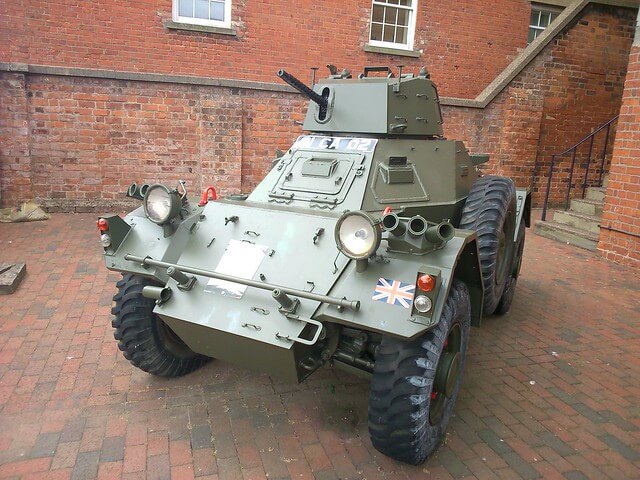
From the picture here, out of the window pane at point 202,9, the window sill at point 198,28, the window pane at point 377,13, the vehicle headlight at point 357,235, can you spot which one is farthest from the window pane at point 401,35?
the vehicle headlight at point 357,235

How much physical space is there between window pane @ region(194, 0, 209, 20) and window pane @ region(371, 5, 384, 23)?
3323 mm

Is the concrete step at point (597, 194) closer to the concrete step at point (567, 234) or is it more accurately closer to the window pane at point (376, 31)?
the concrete step at point (567, 234)

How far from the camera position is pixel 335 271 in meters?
2.93

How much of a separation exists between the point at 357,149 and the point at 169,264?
1.71 metres

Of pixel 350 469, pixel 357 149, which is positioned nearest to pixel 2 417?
pixel 350 469

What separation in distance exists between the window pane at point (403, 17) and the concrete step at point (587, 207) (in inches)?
196

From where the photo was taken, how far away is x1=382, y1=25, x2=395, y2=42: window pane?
35.1ft

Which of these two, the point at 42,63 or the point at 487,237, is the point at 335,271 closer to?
the point at 487,237

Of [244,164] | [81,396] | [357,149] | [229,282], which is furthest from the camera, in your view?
[244,164]

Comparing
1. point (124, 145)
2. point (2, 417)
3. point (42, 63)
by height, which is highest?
point (42, 63)

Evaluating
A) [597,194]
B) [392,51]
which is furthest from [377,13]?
[597,194]

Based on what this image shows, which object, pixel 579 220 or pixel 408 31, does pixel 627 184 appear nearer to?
pixel 579 220

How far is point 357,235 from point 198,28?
7.92 meters

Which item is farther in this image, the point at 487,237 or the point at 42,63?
the point at 42,63
